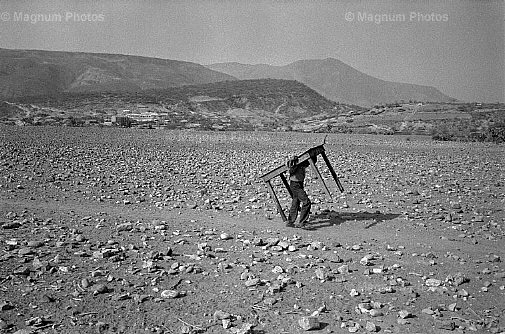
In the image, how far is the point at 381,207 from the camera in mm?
12688

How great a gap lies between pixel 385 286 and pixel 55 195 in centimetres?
1011

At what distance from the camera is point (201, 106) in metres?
73.9

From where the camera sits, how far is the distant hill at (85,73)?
378 feet

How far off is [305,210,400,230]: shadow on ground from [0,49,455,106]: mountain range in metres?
95.2

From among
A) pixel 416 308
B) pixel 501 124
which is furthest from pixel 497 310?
pixel 501 124

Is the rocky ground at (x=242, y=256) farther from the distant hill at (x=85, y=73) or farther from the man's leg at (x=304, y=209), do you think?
the distant hill at (x=85, y=73)

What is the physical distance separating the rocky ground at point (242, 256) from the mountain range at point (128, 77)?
91401 mm

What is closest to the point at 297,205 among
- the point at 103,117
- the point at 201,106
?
the point at 103,117

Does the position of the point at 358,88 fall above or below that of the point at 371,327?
above

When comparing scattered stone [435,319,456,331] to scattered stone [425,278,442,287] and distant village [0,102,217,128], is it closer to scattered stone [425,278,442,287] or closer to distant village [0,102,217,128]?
scattered stone [425,278,442,287]

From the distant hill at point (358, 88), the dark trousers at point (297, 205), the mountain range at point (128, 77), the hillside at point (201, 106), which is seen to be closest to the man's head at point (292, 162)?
the dark trousers at point (297, 205)

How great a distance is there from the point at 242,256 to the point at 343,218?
3728 mm

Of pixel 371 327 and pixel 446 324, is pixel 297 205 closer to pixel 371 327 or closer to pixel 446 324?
pixel 371 327

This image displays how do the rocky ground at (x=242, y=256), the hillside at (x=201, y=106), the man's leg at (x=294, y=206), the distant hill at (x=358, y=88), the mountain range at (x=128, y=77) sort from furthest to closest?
1. the distant hill at (x=358, y=88)
2. the mountain range at (x=128, y=77)
3. the hillside at (x=201, y=106)
4. the man's leg at (x=294, y=206)
5. the rocky ground at (x=242, y=256)
